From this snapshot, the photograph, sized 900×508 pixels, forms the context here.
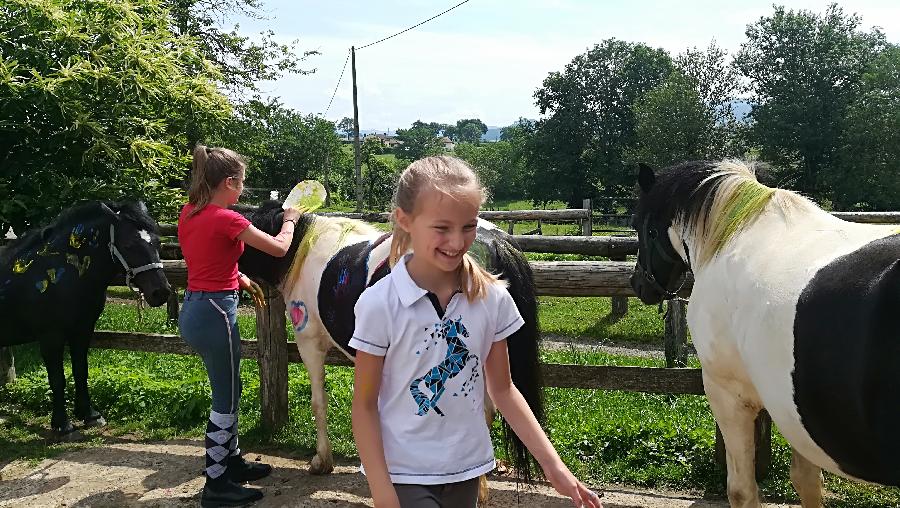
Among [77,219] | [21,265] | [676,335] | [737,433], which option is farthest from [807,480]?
[21,265]

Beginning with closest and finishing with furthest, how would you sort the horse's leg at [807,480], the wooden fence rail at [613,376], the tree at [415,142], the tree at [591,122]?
the horse's leg at [807,480], the wooden fence rail at [613,376], the tree at [591,122], the tree at [415,142]

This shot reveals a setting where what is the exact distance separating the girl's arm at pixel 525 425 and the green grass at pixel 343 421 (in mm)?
2349

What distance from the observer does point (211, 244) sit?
3.58 metres

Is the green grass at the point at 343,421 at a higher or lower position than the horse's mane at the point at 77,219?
lower

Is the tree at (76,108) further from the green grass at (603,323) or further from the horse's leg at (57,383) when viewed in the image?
the green grass at (603,323)

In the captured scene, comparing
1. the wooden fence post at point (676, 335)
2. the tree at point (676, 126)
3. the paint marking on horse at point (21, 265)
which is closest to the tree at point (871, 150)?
the tree at point (676, 126)

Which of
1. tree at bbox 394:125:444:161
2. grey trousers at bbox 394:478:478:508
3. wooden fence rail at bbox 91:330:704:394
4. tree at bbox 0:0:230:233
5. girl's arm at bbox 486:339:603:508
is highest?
tree at bbox 394:125:444:161


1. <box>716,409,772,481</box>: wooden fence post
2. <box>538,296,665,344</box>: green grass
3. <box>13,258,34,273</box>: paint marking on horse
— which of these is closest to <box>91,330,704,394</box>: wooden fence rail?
<box>716,409,772,481</box>: wooden fence post

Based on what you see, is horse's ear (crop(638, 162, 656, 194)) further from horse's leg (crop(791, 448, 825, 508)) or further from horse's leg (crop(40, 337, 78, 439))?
horse's leg (crop(40, 337, 78, 439))

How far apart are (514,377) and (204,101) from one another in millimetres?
5563

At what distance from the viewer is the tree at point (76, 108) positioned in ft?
19.3

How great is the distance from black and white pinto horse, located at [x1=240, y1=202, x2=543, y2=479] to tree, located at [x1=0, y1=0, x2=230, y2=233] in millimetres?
2782

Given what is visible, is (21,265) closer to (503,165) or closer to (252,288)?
(252,288)

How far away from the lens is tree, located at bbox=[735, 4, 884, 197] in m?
38.0
